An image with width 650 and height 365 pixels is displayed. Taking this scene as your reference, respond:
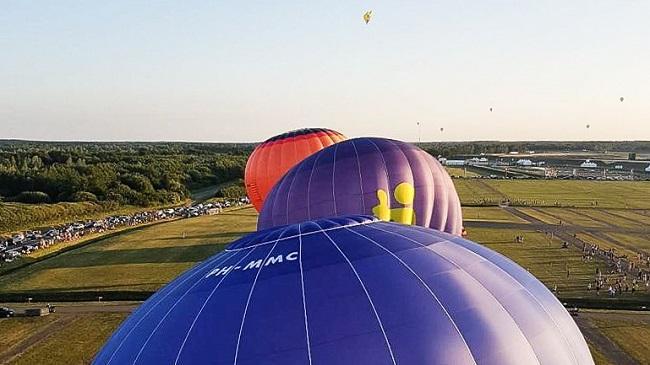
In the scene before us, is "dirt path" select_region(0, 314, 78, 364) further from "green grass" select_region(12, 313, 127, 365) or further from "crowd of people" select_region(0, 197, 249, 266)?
"crowd of people" select_region(0, 197, 249, 266)

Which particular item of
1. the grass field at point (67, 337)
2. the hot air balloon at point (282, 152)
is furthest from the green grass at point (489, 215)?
the grass field at point (67, 337)

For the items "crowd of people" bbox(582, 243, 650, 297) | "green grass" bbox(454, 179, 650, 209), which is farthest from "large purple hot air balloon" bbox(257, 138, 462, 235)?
"green grass" bbox(454, 179, 650, 209)

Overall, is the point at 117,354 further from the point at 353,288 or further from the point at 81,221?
the point at 81,221

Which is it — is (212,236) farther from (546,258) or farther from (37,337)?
(546,258)

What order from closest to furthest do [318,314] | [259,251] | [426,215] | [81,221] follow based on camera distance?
[318,314] < [259,251] < [426,215] < [81,221]

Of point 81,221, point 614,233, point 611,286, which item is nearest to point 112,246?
point 81,221

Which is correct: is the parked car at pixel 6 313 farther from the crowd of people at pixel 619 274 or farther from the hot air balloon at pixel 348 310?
the crowd of people at pixel 619 274
